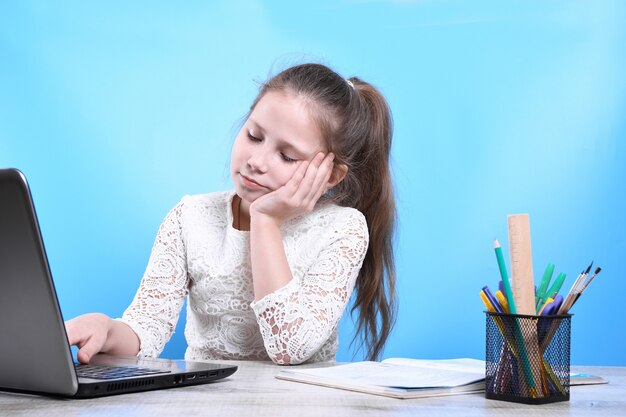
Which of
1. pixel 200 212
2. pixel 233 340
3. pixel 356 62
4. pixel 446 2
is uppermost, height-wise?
pixel 446 2

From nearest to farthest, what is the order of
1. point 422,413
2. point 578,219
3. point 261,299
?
point 422,413 < point 261,299 < point 578,219

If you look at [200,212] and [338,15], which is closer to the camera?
[200,212]

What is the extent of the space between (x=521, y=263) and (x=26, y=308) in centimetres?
49

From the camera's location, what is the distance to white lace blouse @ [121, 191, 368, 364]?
1.45 m

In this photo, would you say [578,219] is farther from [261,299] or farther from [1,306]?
[1,306]

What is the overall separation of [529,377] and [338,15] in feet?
5.74

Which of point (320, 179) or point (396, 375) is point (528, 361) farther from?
point (320, 179)

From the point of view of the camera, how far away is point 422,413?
30.5 inches

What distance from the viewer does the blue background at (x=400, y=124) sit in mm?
2363

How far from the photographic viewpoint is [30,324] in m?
0.79

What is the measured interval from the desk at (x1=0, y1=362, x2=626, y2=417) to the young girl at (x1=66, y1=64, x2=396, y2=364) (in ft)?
1.39

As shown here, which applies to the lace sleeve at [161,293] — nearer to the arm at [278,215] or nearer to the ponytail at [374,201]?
the arm at [278,215]

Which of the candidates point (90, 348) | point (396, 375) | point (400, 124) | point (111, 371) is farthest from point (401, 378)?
point (400, 124)

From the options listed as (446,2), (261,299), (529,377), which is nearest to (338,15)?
(446,2)
